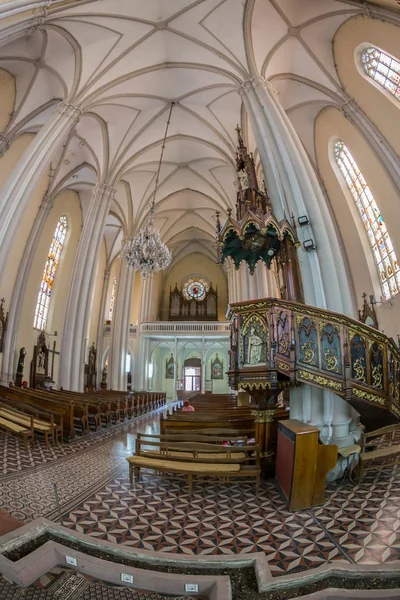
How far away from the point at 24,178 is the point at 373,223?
1284 cm

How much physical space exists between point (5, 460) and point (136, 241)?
9.34 meters

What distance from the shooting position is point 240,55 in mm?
11305

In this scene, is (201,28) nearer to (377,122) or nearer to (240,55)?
(240,55)

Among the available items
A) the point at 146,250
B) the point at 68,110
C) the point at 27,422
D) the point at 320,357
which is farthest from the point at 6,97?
the point at 320,357

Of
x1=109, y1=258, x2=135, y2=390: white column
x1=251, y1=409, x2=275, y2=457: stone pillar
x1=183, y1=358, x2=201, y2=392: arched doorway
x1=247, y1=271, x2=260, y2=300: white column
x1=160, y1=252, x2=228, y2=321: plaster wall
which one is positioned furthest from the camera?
x1=160, y1=252, x2=228, y2=321: plaster wall

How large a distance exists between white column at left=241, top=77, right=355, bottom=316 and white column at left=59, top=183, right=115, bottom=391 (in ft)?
28.9

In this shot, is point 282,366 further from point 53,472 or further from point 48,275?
point 48,275

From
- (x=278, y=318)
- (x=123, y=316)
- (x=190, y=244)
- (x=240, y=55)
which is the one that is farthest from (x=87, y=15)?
(x=190, y=244)

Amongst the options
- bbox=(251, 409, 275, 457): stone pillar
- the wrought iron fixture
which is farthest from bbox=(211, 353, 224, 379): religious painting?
bbox=(251, 409, 275, 457): stone pillar

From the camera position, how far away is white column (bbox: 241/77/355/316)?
7.14m

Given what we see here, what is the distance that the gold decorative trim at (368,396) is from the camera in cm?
494

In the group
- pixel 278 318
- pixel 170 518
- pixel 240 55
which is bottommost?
pixel 170 518

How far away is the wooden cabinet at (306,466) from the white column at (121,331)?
56.4ft

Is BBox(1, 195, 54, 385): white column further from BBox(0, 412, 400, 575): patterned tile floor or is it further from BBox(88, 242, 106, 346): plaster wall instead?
BBox(0, 412, 400, 575): patterned tile floor
